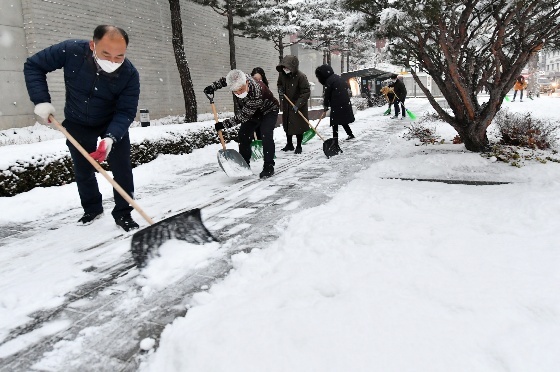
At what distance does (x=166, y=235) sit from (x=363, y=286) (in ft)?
5.10

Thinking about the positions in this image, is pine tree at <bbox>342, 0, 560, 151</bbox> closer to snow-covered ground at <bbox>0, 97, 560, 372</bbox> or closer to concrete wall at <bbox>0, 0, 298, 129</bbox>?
snow-covered ground at <bbox>0, 97, 560, 372</bbox>

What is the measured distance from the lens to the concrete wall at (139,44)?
10352 millimetres

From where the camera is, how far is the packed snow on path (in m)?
1.74

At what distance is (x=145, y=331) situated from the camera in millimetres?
2098

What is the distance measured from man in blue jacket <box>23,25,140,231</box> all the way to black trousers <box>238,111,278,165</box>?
8.07ft

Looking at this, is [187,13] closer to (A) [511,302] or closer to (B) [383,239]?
(B) [383,239]

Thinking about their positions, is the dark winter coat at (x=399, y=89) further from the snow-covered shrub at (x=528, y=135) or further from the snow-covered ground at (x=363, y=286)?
the snow-covered ground at (x=363, y=286)

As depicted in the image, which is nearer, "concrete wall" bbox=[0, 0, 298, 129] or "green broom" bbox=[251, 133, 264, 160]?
"green broom" bbox=[251, 133, 264, 160]

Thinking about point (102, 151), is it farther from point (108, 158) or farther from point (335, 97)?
point (335, 97)

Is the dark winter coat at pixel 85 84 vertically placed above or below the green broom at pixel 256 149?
above

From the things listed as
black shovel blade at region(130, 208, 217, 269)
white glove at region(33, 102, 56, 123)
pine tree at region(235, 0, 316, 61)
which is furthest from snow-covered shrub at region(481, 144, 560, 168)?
pine tree at region(235, 0, 316, 61)

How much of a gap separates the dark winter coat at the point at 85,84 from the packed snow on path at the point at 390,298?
1756mm

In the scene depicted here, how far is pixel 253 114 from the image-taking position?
18.9 ft

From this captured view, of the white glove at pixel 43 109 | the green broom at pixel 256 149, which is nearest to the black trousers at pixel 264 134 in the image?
A: the green broom at pixel 256 149
